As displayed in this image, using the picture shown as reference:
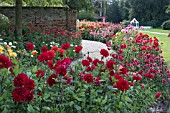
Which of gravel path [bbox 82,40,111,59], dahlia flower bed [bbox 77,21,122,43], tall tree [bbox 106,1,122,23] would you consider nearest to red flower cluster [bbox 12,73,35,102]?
gravel path [bbox 82,40,111,59]

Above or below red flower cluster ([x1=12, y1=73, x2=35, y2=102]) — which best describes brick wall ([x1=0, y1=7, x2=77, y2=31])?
above

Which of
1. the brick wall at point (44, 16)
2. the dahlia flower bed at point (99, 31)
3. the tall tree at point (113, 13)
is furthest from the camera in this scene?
the tall tree at point (113, 13)

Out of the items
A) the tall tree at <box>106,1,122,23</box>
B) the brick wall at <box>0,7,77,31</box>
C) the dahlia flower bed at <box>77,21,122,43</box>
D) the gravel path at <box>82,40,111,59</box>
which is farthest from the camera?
the tall tree at <box>106,1,122,23</box>

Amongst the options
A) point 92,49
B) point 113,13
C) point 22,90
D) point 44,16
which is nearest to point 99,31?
point 92,49

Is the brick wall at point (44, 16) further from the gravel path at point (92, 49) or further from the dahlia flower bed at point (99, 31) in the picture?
the dahlia flower bed at point (99, 31)

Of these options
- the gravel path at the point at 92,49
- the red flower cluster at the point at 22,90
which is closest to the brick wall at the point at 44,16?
the gravel path at the point at 92,49

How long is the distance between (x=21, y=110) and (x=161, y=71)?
404 centimetres

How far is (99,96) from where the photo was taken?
296 cm

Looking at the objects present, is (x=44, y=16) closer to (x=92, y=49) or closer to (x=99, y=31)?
(x=92, y=49)

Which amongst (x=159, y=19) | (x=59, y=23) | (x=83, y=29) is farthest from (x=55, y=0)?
(x=159, y=19)

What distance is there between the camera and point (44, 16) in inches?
417

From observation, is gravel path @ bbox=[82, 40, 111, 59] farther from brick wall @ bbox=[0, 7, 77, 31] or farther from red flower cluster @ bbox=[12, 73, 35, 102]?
red flower cluster @ bbox=[12, 73, 35, 102]

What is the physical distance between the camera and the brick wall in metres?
10.2

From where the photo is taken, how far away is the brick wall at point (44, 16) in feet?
33.6
